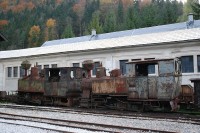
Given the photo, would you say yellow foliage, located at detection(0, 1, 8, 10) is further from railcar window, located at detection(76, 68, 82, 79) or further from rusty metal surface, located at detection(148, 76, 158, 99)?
rusty metal surface, located at detection(148, 76, 158, 99)

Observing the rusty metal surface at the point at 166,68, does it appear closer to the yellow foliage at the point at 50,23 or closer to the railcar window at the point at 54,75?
the railcar window at the point at 54,75

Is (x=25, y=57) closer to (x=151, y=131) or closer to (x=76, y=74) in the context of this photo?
(x=76, y=74)

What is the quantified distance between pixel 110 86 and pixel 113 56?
7851 mm

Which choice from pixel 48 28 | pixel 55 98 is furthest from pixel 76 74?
pixel 48 28

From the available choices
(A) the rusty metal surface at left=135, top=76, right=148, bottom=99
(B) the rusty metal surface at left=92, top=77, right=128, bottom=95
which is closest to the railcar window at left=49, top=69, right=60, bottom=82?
(B) the rusty metal surface at left=92, top=77, right=128, bottom=95

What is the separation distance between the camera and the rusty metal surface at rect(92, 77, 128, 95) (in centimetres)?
1563

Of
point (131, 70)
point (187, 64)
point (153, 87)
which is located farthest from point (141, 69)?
point (187, 64)

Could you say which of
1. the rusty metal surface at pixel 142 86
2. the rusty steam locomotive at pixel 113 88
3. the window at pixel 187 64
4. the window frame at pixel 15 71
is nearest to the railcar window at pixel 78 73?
the rusty steam locomotive at pixel 113 88

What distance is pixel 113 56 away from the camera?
23.8 metres

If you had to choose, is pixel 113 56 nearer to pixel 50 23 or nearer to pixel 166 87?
pixel 166 87

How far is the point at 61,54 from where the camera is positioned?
1075 inches

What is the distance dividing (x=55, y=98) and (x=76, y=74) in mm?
2277

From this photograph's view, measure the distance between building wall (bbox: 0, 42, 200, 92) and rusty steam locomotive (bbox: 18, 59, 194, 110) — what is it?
6.58 feet

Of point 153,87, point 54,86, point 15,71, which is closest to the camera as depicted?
point 153,87
